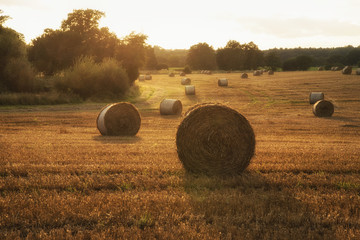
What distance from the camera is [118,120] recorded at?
596 inches

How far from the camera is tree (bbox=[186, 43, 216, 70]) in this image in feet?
382

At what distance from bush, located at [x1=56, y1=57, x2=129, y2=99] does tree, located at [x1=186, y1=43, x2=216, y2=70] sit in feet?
266

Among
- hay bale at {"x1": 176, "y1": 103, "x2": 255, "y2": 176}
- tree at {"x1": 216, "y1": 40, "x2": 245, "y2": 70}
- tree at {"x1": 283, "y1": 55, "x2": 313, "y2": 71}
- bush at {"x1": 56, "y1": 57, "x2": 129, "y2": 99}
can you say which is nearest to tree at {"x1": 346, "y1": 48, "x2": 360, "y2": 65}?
tree at {"x1": 283, "y1": 55, "x2": 313, "y2": 71}

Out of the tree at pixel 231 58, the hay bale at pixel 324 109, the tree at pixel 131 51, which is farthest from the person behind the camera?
the tree at pixel 231 58

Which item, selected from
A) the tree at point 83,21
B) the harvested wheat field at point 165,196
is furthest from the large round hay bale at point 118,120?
the tree at point 83,21

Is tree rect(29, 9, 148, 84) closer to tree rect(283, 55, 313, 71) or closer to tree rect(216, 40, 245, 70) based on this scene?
tree rect(283, 55, 313, 71)

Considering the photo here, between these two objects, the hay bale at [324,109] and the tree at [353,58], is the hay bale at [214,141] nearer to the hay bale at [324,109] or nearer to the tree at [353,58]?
the hay bale at [324,109]

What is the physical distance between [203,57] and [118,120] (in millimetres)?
103966

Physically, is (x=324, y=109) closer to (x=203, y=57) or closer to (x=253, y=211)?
Result: (x=253, y=211)

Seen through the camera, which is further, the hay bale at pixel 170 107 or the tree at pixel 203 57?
the tree at pixel 203 57

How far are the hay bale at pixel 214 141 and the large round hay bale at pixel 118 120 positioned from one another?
733cm

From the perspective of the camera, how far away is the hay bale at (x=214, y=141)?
7727 millimetres

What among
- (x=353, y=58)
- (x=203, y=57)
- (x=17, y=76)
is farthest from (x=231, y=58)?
(x=17, y=76)

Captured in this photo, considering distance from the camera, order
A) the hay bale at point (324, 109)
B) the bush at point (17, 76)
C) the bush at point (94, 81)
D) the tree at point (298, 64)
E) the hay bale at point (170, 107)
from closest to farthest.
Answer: the hay bale at point (324, 109) → the hay bale at point (170, 107) → the bush at point (17, 76) → the bush at point (94, 81) → the tree at point (298, 64)
